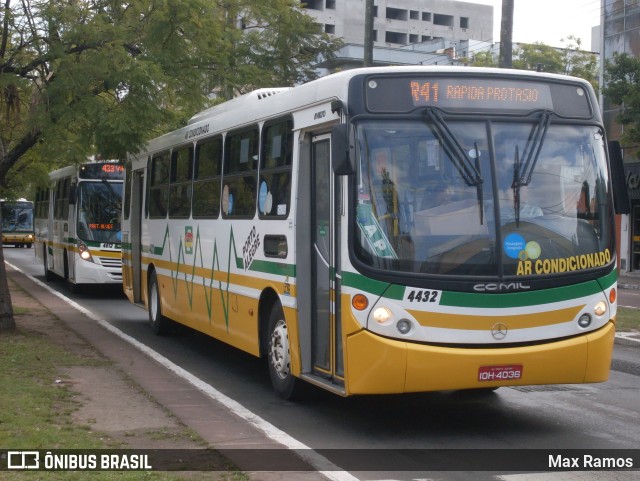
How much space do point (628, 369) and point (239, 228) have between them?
219 inches

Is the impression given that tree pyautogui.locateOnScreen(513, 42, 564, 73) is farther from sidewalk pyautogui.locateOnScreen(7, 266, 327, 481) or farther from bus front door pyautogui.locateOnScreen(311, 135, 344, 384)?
bus front door pyautogui.locateOnScreen(311, 135, 344, 384)

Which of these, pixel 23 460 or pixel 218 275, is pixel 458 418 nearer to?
pixel 218 275

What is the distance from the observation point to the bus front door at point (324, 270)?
30.3 feet

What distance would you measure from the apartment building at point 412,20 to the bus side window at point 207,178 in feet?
256

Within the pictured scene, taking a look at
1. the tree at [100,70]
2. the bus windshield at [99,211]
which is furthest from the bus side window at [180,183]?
the bus windshield at [99,211]

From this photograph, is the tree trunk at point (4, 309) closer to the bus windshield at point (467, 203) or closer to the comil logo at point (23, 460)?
the comil logo at point (23, 460)

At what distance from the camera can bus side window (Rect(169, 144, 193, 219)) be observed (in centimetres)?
1442

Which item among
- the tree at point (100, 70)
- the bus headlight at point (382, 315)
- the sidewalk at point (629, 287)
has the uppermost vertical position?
the tree at point (100, 70)

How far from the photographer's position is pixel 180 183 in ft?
48.9

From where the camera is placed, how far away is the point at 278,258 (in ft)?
34.0

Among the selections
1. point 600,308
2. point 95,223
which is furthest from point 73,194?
point 600,308

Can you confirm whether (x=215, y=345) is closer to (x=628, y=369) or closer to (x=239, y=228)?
(x=239, y=228)

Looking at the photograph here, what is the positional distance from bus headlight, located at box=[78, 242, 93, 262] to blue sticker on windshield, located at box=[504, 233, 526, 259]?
1693cm

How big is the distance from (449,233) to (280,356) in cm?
A: 276
